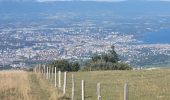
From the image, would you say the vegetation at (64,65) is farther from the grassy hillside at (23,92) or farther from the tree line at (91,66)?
the grassy hillside at (23,92)

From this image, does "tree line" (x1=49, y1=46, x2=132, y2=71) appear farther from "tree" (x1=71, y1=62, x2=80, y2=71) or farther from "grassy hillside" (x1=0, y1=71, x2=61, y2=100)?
"grassy hillside" (x1=0, y1=71, x2=61, y2=100)

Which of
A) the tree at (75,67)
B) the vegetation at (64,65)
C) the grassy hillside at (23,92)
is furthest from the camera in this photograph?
the tree at (75,67)

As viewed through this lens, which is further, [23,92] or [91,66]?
[91,66]

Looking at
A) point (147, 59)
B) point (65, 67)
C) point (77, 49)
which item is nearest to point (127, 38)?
point (77, 49)

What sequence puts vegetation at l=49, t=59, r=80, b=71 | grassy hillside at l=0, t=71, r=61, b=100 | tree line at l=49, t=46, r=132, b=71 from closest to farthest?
grassy hillside at l=0, t=71, r=61, b=100
tree line at l=49, t=46, r=132, b=71
vegetation at l=49, t=59, r=80, b=71

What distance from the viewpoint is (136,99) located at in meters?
22.1

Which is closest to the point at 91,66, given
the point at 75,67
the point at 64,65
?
the point at 64,65

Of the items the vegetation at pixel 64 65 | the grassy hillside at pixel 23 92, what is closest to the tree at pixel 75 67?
the vegetation at pixel 64 65

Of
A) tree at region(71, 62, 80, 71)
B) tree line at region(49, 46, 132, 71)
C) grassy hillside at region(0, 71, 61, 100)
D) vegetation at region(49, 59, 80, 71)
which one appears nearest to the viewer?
grassy hillside at region(0, 71, 61, 100)

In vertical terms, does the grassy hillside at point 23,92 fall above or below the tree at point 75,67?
above

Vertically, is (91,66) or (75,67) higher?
(91,66)

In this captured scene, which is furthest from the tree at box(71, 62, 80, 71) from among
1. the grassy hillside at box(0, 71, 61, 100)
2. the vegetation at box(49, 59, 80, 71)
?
the grassy hillside at box(0, 71, 61, 100)

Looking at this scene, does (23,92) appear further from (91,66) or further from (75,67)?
(75,67)

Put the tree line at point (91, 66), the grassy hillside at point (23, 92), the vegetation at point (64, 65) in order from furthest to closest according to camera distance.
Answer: the vegetation at point (64, 65), the tree line at point (91, 66), the grassy hillside at point (23, 92)
